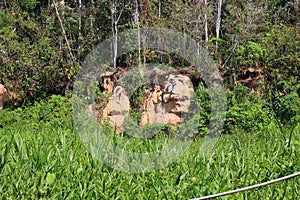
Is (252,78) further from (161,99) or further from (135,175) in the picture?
(135,175)

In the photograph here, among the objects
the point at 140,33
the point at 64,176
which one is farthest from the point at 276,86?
the point at 64,176

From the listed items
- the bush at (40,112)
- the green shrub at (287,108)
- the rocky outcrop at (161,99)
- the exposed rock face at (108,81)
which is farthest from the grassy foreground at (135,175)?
the bush at (40,112)

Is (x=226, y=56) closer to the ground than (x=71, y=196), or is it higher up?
higher up

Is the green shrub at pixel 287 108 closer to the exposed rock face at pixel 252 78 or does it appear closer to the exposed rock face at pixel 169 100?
the exposed rock face at pixel 252 78

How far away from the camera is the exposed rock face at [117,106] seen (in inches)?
274

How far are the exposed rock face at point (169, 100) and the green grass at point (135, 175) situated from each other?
4639mm

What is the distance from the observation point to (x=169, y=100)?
294 inches

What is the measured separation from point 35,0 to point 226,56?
185 inches

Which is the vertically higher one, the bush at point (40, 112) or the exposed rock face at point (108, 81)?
the exposed rock face at point (108, 81)

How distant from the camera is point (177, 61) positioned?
7.98m

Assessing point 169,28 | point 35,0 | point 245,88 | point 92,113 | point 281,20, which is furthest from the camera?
point 35,0

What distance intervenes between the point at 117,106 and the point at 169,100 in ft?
3.03

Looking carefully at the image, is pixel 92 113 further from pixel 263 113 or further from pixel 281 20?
pixel 281 20

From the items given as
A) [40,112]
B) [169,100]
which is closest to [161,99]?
[169,100]
